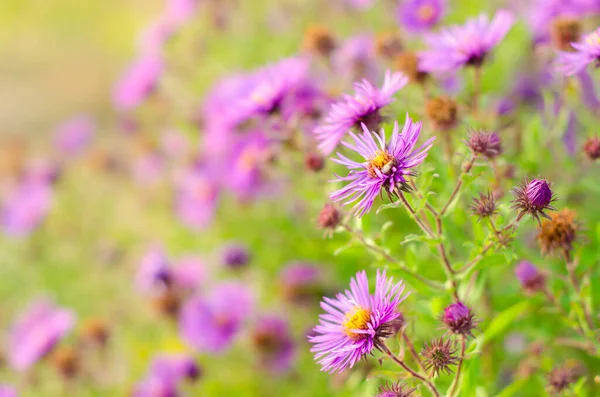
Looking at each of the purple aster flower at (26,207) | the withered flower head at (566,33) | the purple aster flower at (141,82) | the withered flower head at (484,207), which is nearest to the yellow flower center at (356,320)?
the withered flower head at (484,207)

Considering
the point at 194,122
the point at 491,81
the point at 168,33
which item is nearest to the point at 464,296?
the point at 491,81

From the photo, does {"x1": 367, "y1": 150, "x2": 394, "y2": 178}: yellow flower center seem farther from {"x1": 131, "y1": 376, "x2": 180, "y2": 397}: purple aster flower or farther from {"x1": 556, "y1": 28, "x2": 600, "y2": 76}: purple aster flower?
{"x1": 131, "y1": 376, "x2": 180, "y2": 397}: purple aster flower

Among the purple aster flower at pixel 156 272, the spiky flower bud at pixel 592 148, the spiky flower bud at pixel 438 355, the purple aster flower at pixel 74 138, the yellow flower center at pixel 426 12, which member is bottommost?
the spiky flower bud at pixel 438 355

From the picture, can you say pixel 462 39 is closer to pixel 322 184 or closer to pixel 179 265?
pixel 322 184

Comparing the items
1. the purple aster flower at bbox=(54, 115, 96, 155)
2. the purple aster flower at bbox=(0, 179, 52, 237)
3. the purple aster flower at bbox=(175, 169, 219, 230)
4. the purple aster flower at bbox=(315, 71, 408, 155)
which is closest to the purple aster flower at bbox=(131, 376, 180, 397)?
the purple aster flower at bbox=(175, 169, 219, 230)

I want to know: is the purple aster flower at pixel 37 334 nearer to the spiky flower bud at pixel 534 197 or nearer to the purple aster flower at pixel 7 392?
the purple aster flower at pixel 7 392
